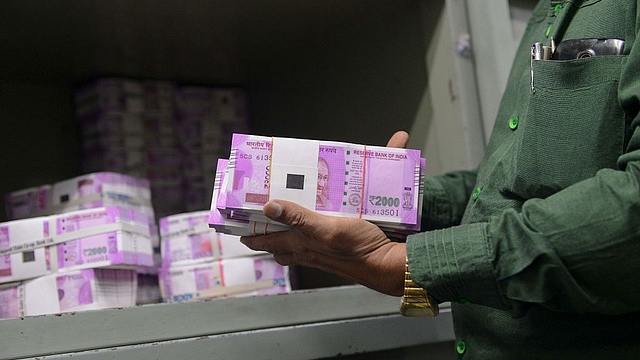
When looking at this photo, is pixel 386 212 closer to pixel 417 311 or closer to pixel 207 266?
pixel 417 311

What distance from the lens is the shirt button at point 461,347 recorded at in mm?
1022

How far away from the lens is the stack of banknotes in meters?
0.92

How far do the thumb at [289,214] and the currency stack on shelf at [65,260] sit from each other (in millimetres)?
485

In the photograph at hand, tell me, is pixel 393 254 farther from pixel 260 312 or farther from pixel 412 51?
pixel 412 51

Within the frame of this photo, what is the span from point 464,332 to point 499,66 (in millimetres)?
643

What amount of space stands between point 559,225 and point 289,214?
1.11 ft

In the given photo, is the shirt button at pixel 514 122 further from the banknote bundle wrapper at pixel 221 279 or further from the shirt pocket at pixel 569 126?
the banknote bundle wrapper at pixel 221 279

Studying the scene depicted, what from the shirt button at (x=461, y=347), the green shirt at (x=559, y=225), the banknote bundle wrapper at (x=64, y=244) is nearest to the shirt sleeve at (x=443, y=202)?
the green shirt at (x=559, y=225)

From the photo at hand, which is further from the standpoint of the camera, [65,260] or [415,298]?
[65,260]

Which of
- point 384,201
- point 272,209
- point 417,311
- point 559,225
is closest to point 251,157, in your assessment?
point 272,209

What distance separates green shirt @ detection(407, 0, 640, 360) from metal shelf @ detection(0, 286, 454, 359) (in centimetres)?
25

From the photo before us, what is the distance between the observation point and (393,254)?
88cm

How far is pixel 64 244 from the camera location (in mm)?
1231

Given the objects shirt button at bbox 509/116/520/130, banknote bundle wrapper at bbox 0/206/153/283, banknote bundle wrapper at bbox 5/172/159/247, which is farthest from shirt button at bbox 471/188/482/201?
banknote bundle wrapper at bbox 5/172/159/247
